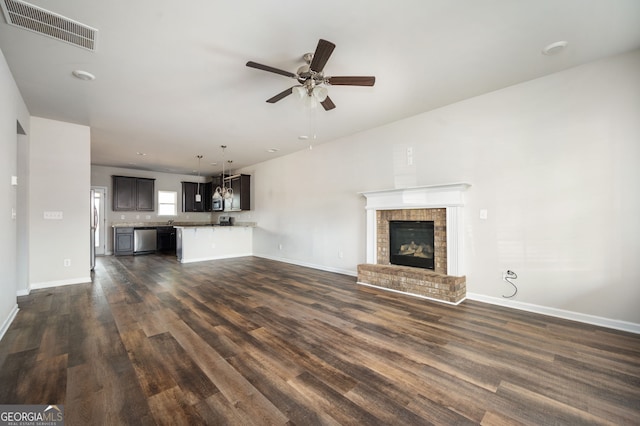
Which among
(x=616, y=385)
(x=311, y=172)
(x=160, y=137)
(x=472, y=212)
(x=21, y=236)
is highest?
(x=160, y=137)

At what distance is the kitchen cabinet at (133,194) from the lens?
8.42m

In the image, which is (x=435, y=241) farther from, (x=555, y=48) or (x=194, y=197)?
(x=194, y=197)

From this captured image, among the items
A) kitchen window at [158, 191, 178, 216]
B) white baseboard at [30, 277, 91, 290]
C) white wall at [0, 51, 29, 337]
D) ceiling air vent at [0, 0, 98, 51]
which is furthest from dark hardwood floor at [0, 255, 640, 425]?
kitchen window at [158, 191, 178, 216]

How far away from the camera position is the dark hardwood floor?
5.28ft

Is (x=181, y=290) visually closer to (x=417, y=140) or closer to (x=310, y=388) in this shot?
(x=310, y=388)

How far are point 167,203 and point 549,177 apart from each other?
10466 millimetres

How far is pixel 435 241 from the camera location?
407cm

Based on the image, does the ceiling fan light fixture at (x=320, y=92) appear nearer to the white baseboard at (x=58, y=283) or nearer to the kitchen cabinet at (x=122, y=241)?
the white baseboard at (x=58, y=283)

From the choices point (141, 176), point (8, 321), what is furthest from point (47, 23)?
point (141, 176)

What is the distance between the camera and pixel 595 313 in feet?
9.43

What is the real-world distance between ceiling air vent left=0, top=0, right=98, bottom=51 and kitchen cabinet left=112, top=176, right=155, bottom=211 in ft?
23.8

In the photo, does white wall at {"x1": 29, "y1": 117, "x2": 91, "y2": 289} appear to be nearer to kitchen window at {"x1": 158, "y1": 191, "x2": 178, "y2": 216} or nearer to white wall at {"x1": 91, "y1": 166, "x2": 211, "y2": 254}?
white wall at {"x1": 91, "y1": 166, "x2": 211, "y2": 254}

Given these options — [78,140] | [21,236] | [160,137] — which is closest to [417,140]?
[160,137]

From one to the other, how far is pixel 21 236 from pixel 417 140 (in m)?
6.31
